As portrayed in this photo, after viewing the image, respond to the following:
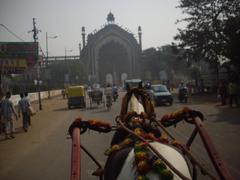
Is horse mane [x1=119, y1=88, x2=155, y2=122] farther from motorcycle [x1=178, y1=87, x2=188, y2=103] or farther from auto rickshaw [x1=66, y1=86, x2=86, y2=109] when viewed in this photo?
auto rickshaw [x1=66, y1=86, x2=86, y2=109]

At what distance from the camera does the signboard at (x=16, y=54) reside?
43.6 meters

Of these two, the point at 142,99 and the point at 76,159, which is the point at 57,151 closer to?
the point at 142,99

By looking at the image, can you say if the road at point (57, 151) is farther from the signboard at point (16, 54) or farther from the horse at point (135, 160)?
the signboard at point (16, 54)

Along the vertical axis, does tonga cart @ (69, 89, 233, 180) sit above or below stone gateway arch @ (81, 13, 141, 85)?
below

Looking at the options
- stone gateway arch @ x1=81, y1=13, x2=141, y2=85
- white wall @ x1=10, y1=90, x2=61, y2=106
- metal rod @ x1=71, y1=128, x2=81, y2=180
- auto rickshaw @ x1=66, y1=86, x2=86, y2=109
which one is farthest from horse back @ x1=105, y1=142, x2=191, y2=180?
stone gateway arch @ x1=81, y1=13, x2=141, y2=85

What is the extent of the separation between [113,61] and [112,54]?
241 centimetres

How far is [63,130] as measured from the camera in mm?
19125

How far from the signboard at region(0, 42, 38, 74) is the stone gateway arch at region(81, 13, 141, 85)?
2875 inches

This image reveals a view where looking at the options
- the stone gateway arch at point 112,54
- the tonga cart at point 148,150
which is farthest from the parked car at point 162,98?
the stone gateway arch at point 112,54

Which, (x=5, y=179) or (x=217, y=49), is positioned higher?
(x=217, y=49)

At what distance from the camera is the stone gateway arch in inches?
4719

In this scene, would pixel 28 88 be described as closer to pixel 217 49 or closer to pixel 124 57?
pixel 217 49

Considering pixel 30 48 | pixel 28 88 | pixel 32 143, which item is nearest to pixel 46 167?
pixel 32 143

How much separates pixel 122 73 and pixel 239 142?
110 m
